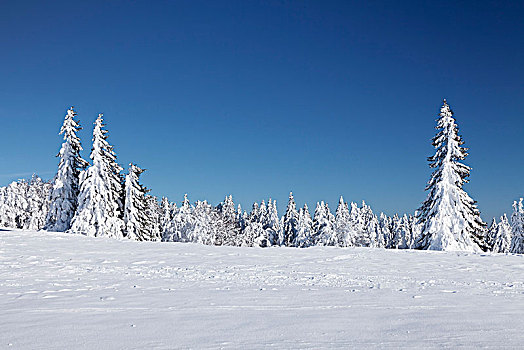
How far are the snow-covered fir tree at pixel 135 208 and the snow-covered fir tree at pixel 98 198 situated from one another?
1.62 metres

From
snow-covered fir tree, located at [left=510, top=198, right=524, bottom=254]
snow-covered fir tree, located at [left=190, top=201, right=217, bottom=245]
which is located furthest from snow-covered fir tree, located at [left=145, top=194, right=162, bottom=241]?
snow-covered fir tree, located at [left=510, top=198, right=524, bottom=254]

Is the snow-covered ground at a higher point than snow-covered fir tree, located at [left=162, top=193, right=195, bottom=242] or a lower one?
lower

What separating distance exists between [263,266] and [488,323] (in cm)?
859

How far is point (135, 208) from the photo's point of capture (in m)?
38.6

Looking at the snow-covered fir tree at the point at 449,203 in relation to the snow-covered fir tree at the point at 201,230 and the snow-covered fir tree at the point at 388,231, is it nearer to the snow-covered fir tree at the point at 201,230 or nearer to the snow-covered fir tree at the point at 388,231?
the snow-covered fir tree at the point at 201,230

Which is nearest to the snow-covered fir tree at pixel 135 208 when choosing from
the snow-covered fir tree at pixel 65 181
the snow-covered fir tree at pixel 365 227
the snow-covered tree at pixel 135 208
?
the snow-covered tree at pixel 135 208

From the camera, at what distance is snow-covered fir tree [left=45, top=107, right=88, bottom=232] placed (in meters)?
34.3

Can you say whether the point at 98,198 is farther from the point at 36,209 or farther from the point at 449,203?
the point at 36,209

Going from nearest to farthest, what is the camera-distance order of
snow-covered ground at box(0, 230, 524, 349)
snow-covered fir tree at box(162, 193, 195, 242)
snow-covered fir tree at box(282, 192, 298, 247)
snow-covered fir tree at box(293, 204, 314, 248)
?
snow-covered ground at box(0, 230, 524, 349) < snow-covered fir tree at box(162, 193, 195, 242) < snow-covered fir tree at box(293, 204, 314, 248) < snow-covered fir tree at box(282, 192, 298, 247)

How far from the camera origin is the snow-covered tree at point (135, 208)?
3734 cm

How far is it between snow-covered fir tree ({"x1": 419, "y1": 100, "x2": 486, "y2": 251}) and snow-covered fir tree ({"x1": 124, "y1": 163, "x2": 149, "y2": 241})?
2568cm

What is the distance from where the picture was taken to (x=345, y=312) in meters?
7.00

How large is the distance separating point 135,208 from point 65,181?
23.0ft

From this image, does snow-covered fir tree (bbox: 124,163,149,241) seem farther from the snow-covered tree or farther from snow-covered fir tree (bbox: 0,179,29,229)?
snow-covered fir tree (bbox: 0,179,29,229)
